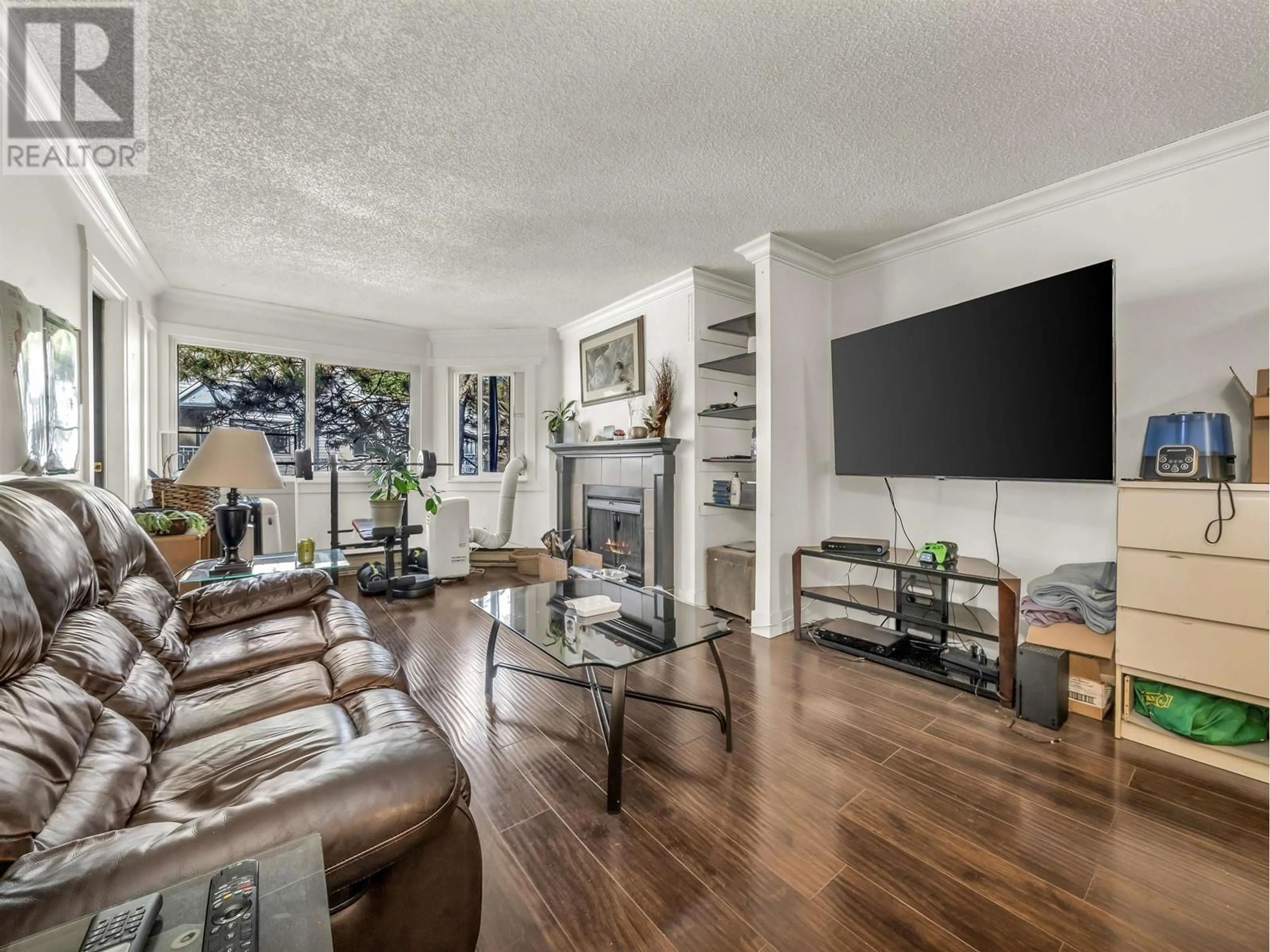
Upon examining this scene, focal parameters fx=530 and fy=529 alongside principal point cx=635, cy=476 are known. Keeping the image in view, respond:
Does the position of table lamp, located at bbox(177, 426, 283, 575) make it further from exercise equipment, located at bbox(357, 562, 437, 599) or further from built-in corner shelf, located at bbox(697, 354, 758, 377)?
built-in corner shelf, located at bbox(697, 354, 758, 377)

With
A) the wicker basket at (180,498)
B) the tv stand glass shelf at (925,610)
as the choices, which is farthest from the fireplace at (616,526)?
the wicker basket at (180,498)

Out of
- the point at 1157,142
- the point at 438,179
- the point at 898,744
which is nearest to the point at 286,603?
the point at 438,179

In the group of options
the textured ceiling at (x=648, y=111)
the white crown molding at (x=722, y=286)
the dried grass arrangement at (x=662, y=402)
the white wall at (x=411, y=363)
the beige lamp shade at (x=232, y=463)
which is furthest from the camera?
the white wall at (x=411, y=363)

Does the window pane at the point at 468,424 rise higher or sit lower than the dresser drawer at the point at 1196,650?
higher

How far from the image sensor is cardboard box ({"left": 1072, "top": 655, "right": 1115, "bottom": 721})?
229cm

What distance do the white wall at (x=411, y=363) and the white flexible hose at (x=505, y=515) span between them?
230mm

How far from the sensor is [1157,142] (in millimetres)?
2328

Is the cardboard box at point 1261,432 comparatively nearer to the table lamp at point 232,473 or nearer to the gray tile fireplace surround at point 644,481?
the gray tile fireplace surround at point 644,481

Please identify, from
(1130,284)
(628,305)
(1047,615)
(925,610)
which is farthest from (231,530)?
(1130,284)

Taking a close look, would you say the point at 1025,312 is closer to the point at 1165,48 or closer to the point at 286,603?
the point at 1165,48

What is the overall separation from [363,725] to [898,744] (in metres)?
1.95

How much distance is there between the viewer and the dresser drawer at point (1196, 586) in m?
1.85

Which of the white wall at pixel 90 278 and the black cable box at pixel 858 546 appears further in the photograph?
the black cable box at pixel 858 546

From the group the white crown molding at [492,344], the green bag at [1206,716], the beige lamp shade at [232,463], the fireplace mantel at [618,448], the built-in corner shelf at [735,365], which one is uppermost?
the white crown molding at [492,344]
